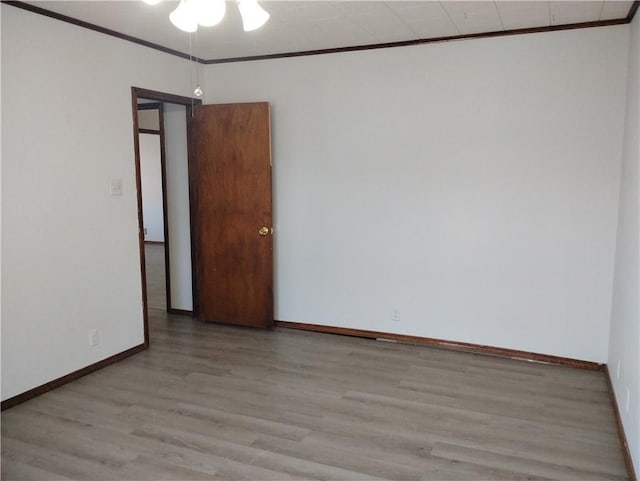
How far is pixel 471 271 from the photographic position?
13.8 ft

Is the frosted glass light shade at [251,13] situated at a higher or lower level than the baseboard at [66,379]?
higher

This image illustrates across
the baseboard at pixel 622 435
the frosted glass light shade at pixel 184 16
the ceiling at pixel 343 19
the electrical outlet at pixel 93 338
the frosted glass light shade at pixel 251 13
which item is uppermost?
the ceiling at pixel 343 19

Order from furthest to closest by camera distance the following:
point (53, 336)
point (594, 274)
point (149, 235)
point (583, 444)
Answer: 1. point (149, 235)
2. point (594, 274)
3. point (53, 336)
4. point (583, 444)

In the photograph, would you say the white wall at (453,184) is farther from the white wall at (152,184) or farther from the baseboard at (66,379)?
the white wall at (152,184)

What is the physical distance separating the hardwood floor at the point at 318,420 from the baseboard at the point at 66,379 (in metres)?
0.06

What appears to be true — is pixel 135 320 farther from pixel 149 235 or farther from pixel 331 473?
pixel 149 235

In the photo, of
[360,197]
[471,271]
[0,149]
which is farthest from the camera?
[360,197]

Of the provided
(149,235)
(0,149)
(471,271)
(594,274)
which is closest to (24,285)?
(0,149)

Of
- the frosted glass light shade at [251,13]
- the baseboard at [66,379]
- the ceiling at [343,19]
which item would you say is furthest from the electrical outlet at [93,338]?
the frosted glass light shade at [251,13]

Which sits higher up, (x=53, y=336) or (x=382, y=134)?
(x=382, y=134)

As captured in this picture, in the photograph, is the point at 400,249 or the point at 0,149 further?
the point at 400,249

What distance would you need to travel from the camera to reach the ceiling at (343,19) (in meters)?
3.27

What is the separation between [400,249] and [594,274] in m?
1.44

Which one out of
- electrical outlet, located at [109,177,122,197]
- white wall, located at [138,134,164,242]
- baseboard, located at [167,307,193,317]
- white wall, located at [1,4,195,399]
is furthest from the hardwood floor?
white wall, located at [138,134,164,242]
